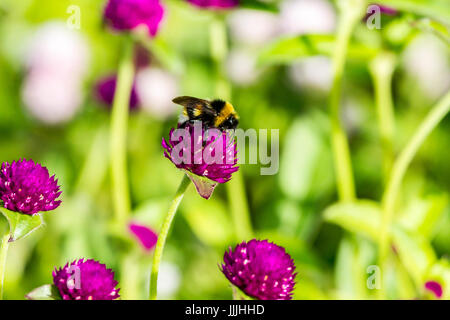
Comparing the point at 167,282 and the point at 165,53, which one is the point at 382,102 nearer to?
the point at 165,53

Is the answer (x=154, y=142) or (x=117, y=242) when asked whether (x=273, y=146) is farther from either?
(x=117, y=242)

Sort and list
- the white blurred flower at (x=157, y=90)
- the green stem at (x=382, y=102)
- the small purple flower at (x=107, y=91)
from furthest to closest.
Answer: the white blurred flower at (x=157, y=90)
the small purple flower at (x=107, y=91)
the green stem at (x=382, y=102)

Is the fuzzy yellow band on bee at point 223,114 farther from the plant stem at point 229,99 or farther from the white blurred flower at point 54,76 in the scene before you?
the white blurred flower at point 54,76

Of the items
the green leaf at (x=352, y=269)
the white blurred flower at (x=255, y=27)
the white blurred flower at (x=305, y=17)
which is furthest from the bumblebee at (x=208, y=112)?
the white blurred flower at (x=255, y=27)

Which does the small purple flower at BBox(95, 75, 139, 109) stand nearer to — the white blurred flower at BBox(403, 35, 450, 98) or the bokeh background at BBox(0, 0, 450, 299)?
the bokeh background at BBox(0, 0, 450, 299)

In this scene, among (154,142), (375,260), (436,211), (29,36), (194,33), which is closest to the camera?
(436,211)

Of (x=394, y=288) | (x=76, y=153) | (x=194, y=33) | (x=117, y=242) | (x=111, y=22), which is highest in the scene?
(x=194, y=33)

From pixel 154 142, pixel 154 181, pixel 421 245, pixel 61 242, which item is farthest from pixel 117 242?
pixel 154 142
